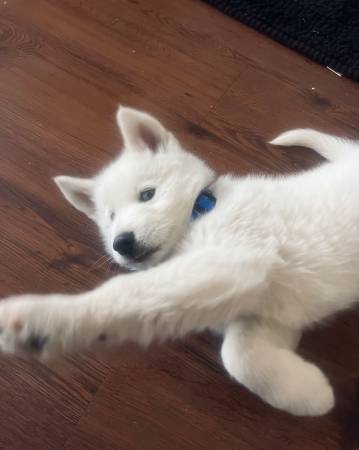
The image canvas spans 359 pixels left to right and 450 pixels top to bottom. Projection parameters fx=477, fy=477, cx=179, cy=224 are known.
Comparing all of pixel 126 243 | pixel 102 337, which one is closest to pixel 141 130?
pixel 126 243

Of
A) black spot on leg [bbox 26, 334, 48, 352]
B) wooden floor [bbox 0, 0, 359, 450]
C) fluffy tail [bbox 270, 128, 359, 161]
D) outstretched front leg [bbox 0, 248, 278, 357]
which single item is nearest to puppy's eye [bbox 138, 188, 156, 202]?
outstretched front leg [bbox 0, 248, 278, 357]

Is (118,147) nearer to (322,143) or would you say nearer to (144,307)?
(322,143)

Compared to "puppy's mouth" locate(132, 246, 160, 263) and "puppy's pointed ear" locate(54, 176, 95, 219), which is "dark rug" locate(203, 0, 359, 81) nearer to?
"puppy's pointed ear" locate(54, 176, 95, 219)

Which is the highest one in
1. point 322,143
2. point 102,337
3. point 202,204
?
point 322,143

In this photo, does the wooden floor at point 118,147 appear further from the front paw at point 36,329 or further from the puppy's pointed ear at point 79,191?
the front paw at point 36,329

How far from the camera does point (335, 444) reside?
136 cm

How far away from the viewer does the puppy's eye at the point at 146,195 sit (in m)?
1.29

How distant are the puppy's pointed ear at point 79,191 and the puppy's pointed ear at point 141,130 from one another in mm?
174

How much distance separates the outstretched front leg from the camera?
0.93 meters

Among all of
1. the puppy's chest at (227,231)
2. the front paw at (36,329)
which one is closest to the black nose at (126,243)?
the puppy's chest at (227,231)

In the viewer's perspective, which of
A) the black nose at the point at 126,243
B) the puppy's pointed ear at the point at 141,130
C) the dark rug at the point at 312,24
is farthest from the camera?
the dark rug at the point at 312,24

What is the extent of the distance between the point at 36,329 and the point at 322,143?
1.12 metres

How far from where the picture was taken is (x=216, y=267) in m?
1.02

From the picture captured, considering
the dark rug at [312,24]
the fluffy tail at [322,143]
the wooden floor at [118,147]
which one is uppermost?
the dark rug at [312,24]
